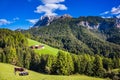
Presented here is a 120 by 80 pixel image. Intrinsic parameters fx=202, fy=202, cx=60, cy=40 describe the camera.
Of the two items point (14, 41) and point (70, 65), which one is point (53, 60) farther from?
point (14, 41)

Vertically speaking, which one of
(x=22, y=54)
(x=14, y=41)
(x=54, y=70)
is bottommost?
(x=54, y=70)

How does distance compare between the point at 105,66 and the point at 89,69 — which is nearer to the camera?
the point at 89,69

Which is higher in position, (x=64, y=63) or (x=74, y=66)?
(x=64, y=63)

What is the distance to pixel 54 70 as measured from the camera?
110125mm

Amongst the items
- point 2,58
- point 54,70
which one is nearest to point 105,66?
point 54,70

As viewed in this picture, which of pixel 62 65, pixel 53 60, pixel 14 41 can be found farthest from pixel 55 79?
pixel 14 41

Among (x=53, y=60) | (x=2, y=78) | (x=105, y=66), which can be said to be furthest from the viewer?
(x=105, y=66)

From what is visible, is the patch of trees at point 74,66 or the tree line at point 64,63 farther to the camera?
the tree line at point 64,63

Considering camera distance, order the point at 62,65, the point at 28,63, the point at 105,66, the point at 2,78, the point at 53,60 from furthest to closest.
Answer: the point at 28,63
the point at 105,66
the point at 53,60
the point at 62,65
the point at 2,78

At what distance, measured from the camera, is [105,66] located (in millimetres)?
123438

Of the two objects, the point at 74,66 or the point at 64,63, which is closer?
the point at 64,63

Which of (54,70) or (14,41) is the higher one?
(14,41)

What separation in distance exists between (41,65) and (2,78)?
2974 inches

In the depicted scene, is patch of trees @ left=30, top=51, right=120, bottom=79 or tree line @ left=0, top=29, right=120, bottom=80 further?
tree line @ left=0, top=29, right=120, bottom=80
